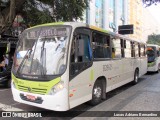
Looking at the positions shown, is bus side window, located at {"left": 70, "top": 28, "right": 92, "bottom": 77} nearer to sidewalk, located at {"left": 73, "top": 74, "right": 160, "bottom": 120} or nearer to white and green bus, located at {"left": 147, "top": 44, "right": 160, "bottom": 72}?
sidewalk, located at {"left": 73, "top": 74, "right": 160, "bottom": 120}

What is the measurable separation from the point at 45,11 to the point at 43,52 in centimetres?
1053

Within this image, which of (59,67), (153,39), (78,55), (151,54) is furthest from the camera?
(153,39)

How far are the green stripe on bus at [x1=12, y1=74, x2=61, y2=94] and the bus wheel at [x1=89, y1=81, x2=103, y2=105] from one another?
6.38ft

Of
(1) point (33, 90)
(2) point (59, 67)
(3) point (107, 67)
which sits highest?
(2) point (59, 67)

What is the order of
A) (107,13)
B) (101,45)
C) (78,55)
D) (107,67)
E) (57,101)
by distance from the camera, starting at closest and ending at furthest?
(57,101) → (78,55) → (101,45) → (107,67) → (107,13)

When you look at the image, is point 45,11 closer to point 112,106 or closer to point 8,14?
point 8,14

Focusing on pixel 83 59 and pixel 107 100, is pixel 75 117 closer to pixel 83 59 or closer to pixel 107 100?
pixel 83 59

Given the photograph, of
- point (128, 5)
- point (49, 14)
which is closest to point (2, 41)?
point (49, 14)

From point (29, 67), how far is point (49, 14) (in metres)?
10.4

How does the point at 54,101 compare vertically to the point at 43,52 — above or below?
below

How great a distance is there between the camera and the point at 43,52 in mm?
6145

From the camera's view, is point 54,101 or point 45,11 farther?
point 45,11

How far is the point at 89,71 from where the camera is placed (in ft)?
22.7

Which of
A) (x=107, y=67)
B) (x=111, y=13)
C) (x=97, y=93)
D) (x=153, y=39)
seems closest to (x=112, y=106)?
(x=97, y=93)
